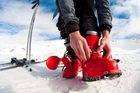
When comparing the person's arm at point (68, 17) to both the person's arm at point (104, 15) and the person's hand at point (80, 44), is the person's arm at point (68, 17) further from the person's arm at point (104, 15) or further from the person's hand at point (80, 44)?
the person's arm at point (104, 15)

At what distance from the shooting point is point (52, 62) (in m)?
2.79

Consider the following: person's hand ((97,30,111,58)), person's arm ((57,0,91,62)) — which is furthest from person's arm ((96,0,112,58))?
person's arm ((57,0,91,62))

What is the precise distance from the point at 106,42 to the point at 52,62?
838 mm

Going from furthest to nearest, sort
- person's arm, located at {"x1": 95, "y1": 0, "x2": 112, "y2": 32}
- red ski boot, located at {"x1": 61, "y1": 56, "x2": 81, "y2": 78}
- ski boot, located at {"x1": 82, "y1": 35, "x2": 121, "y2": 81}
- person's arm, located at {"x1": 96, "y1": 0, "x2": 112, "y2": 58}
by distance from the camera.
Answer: red ski boot, located at {"x1": 61, "y1": 56, "x2": 81, "y2": 78}, person's arm, located at {"x1": 95, "y1": 0, "x2": 112, "y2": 32}, person's arm, located at {"x1": 96, "y1": 0, "x2": 112, "y2": 58}, ski boot, located at {"x1": 82, "y1": 35, "x2": 121, "y2": 81}

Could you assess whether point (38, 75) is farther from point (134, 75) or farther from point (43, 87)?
point (134, 75)

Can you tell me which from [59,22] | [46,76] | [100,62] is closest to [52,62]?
[46,76]

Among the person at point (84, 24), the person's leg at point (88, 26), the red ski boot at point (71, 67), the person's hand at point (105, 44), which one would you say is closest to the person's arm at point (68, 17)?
the person at point (84, 24)

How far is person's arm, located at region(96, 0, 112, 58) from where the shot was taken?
2.14 m

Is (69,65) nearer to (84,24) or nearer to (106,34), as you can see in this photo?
(84,24)

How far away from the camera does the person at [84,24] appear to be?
190cm

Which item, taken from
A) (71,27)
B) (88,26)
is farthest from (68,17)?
(88,26)

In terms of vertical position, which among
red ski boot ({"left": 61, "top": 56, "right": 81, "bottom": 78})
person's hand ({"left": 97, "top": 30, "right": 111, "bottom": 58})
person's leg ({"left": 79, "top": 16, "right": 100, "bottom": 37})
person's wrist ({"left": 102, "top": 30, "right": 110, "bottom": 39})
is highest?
person's leg ({"left": 79, "top": 16, "right": 100, "bottom": 37})

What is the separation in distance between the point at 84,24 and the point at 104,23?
0.82 feet

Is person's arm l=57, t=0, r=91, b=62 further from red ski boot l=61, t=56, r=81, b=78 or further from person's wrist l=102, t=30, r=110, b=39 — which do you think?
red ski boot l=61, t=56, r=81, b=78
